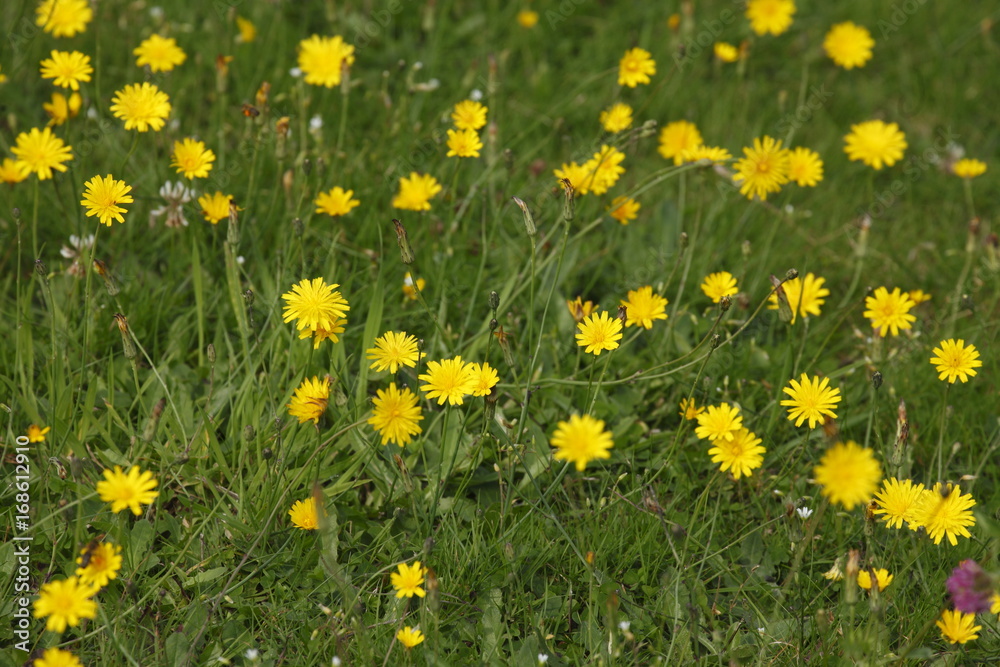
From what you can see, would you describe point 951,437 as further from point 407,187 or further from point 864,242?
point 407,187

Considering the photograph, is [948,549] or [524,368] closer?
[948,549]

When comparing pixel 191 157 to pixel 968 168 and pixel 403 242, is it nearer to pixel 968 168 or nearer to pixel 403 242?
pixel 403 242

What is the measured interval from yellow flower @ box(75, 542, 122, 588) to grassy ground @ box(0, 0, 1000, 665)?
1.9 inches

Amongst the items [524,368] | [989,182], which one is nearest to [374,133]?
[524,368]

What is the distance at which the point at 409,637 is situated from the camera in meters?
1.91

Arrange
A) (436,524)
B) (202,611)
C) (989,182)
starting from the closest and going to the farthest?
(202,611)
(436,524)
(989,182)

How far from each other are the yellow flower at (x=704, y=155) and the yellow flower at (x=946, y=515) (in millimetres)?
1113

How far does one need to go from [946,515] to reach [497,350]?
4.26 feet

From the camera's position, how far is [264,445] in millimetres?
2344

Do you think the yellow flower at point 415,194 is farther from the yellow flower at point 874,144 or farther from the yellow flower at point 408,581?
the yellow flower at point 874,144

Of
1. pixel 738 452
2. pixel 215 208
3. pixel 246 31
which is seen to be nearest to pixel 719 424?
pixel 738 452

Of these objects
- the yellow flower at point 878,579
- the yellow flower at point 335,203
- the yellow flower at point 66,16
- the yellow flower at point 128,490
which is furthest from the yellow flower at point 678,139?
the yellow flower at point 128,490

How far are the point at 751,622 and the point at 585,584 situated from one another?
416 millimetres

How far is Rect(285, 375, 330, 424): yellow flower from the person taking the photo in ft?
6.84
